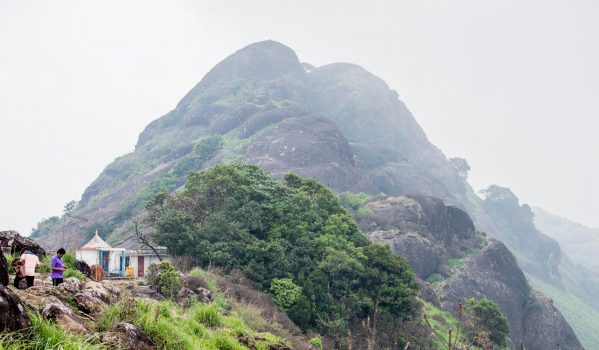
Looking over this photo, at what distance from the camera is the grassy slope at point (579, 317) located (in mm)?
70338

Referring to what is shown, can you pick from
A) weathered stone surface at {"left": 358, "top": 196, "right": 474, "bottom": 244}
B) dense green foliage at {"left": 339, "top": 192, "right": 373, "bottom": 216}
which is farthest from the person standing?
dense green foliage at {"left": 339, "top": 192, "right": 373, "bottom": 216}

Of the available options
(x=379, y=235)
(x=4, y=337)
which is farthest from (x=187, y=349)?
(x=379, y=235)

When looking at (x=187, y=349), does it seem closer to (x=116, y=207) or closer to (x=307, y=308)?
(x=307, y=308)

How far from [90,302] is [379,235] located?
4385 cm

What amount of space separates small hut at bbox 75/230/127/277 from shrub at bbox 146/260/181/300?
10995 mm

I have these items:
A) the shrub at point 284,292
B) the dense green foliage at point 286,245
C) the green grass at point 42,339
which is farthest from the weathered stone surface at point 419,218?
the green grass at point 42,339

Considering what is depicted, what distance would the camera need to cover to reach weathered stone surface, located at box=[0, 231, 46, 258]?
13593 mm

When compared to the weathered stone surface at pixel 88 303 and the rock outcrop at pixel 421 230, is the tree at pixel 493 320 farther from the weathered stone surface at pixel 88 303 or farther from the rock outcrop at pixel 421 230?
the weathered stone surface at pixel 88 303

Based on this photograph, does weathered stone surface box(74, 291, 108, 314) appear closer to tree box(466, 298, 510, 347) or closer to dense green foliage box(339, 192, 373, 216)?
tree box(466, 298, 510, 347)

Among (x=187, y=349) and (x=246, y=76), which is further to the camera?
(x=246, y=76)

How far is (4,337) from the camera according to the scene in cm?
548

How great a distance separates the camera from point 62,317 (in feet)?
23.9

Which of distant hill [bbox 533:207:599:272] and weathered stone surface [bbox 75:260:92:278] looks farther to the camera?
distant hill [bbox 533:207:599:272]

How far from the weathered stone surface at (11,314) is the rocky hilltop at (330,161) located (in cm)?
4400
